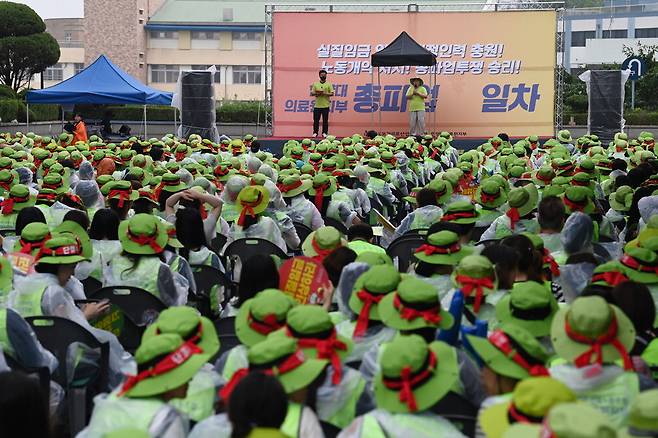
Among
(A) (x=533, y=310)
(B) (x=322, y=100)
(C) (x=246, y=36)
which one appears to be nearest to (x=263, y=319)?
(A) (x=533, y=310)

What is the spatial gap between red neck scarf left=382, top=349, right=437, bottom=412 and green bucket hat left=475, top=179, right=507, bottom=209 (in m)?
5.87

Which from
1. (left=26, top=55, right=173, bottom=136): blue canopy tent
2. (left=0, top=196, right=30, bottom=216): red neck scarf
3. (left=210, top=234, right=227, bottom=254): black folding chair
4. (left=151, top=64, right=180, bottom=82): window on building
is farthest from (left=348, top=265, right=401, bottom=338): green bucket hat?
(left=151, top=64, right=180, bottom=82): window on building

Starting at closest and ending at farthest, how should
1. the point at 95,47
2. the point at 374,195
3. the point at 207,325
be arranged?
the point at 207,325
the point at 374,195
the point at 95,47

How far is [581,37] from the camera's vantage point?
86938 millimetres

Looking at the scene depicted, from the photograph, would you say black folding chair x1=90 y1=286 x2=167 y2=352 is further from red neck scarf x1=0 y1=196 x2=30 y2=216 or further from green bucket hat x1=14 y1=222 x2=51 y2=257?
red neck scarf x1=0 y1=196 x2=30 y2=216

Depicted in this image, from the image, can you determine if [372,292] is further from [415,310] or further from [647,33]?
[647,33]

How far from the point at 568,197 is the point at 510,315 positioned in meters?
4.12

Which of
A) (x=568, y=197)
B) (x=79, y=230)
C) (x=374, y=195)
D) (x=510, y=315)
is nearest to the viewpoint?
(x=510, y=315)

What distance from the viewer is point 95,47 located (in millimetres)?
61938

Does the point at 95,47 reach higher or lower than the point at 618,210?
higher

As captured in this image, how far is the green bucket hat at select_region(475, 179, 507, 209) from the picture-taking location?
31.3 ft

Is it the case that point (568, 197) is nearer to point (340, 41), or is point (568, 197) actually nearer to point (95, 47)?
point (340, 41)

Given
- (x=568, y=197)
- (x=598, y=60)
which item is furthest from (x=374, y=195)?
(x=598, y=60)

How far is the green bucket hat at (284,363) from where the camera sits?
3908mm
